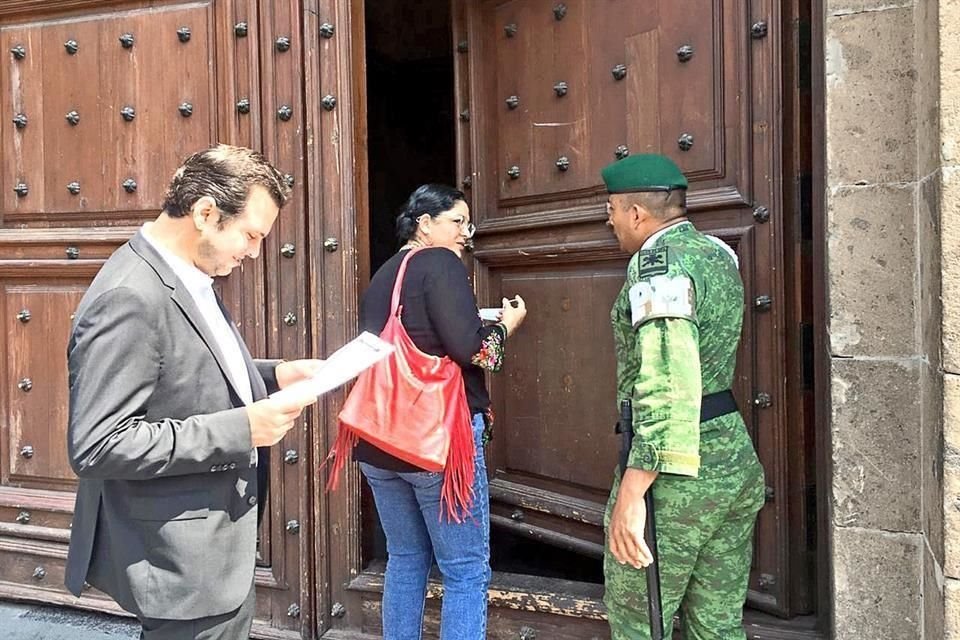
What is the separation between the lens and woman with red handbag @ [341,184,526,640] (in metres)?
2.16

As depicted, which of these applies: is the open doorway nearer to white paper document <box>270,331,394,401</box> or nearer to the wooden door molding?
the wooden door molding

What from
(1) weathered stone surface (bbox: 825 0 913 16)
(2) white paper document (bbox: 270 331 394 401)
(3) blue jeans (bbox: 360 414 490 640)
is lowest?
(3) blue jeans (bbox: 360 414 490 640)

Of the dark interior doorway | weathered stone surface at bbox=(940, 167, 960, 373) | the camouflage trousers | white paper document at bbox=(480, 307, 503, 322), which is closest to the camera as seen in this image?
weathered stone surface at bbox=(940, 167, 960, 373)

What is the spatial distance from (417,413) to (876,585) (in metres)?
1.14

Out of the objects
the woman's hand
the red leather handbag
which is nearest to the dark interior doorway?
the woman's hand

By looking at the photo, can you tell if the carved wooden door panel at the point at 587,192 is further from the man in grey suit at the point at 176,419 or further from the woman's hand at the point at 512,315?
the man in grey suit at the point at 176,419

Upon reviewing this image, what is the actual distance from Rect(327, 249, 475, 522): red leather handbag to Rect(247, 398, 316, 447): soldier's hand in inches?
25.3

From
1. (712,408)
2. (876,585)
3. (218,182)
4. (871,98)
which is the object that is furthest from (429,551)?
(871,98)

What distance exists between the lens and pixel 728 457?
1.89 meters

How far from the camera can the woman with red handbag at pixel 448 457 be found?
216 cm

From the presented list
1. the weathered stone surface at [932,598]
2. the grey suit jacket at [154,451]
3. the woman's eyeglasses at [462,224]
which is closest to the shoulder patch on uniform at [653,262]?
the woman's eyeglasses at [462,224]

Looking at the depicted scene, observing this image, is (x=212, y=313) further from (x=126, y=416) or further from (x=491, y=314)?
(x=491, y=314)

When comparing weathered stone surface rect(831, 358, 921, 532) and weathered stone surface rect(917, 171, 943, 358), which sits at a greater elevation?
weathered stone surface rect(917, 171, 943, 358)

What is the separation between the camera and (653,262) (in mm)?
1851
